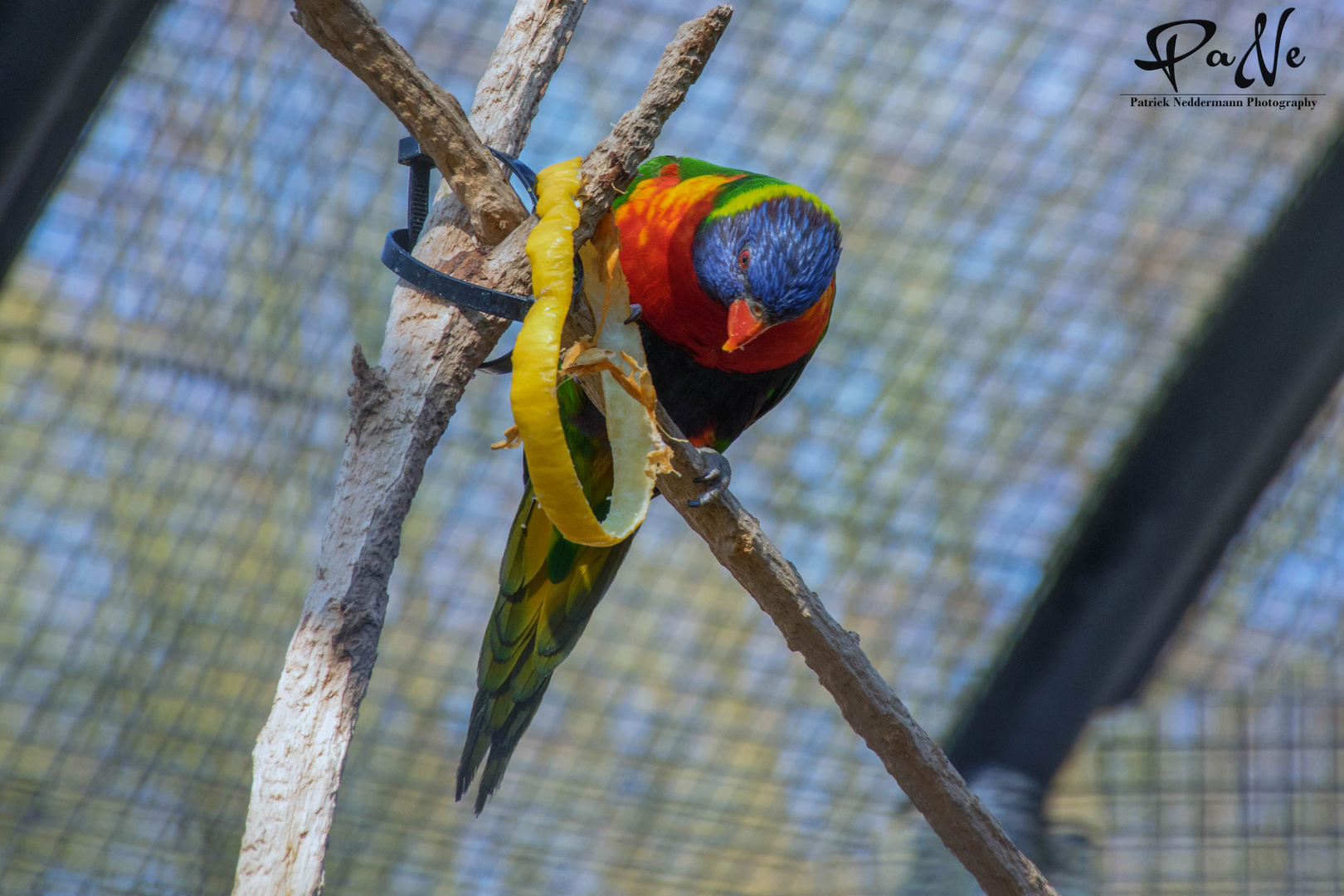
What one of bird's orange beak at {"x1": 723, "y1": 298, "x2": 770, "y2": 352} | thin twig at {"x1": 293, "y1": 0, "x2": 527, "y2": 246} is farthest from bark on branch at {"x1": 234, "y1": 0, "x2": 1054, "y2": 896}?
bird's orange beak at {"x1": 723, "y1": 298, "x2": 770, "y2": 352}

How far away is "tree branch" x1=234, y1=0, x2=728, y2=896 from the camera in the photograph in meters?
0.76

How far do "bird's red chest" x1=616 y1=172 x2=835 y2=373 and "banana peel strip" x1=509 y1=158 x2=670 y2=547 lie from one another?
38cm

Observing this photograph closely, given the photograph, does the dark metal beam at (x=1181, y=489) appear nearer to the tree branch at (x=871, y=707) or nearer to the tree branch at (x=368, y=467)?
the tree branch at (x=871, y=707)

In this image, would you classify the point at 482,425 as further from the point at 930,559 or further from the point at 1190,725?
the point at 1190,725

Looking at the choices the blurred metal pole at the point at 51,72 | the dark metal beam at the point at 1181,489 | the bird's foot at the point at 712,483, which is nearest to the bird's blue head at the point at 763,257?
the bird's foot at the point at 712,483

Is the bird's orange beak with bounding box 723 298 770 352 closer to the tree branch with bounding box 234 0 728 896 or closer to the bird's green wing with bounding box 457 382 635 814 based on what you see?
the bird's green wing with bounding box 457 382 635 814

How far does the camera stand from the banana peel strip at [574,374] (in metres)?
0.72

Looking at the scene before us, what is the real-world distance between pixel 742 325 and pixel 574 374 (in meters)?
0.43

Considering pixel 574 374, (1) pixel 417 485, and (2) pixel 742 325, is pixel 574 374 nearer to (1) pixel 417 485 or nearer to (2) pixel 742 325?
(1) pixel 417 485

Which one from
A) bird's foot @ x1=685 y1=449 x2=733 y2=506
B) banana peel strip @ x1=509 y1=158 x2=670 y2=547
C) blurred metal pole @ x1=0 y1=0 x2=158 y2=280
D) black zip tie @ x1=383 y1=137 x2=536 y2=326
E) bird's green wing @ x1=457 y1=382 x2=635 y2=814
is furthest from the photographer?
bird's green wing @ x1=457 y1=382 x2=635 y2=814

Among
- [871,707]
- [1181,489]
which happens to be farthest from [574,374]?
[1181,489]

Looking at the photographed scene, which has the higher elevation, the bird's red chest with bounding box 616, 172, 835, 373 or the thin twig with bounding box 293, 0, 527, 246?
the thin twig with bounding box 293, 0, 527, 246

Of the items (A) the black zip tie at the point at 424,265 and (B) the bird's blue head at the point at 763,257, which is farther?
(B) the bird's blue head at the point at 763,257

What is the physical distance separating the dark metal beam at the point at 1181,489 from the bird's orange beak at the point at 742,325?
0.77m
